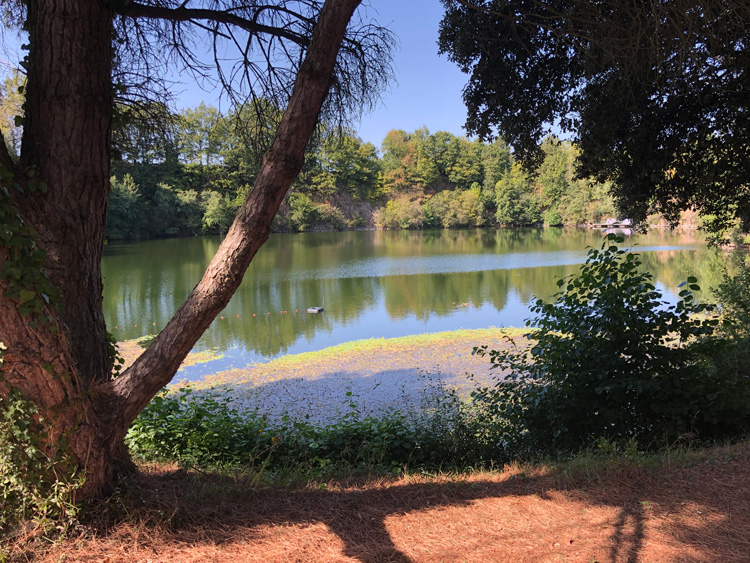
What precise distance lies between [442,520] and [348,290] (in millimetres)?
14661

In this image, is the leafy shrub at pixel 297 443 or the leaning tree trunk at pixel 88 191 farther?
the leafy shrub at pixel 297 443

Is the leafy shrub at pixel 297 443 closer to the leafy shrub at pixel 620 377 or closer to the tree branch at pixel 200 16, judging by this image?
the leafy shrub at pixel 620 377

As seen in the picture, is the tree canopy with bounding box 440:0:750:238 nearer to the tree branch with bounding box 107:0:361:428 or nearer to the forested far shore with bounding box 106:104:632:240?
the tree branch with bounding box 107:0:361:428

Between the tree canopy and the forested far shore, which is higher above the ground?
the forested far shore

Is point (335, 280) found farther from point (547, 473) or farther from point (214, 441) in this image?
point (547, 473)

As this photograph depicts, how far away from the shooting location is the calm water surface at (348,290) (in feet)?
37.2

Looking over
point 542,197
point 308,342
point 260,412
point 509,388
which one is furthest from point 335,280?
point 542,197

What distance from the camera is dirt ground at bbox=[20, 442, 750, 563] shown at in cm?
192

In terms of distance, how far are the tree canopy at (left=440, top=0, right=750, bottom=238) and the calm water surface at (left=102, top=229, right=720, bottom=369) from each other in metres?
1.50

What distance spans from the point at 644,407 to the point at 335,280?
15.7 metres

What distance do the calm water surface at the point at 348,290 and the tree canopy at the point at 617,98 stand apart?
150 cm

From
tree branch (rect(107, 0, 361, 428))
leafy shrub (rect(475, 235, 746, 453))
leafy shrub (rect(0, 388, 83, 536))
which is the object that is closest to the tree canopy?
leafy shrub (rect(475, 235, 746, 453))

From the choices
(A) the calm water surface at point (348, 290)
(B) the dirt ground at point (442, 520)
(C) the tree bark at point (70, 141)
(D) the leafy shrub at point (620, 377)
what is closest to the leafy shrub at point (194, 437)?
(B) the dirt ground at point (442, 520)

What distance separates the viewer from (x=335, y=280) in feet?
62.3
